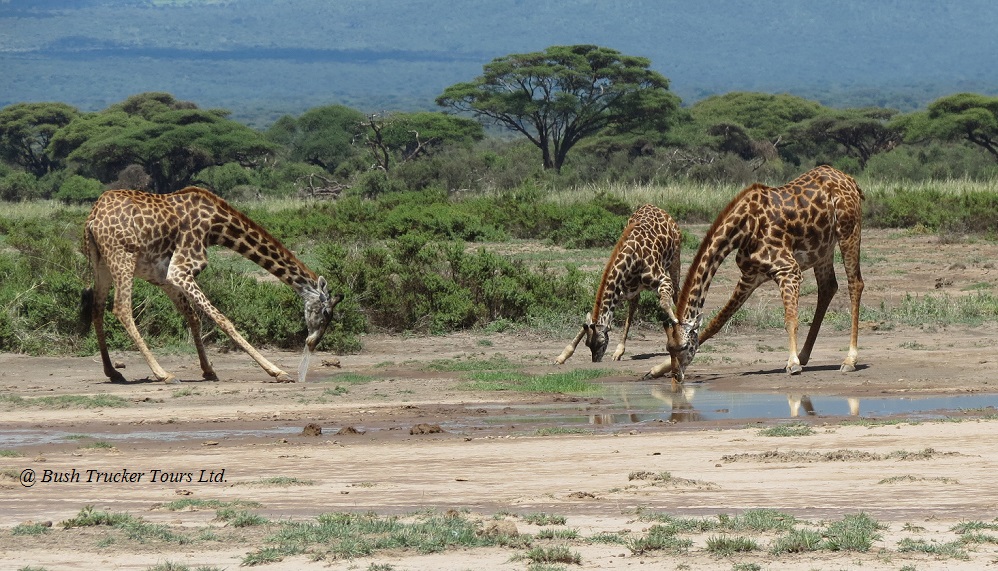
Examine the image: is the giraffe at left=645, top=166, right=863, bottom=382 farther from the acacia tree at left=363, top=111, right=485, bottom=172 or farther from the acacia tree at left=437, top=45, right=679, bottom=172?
the acacia tree at left=437, top=45, right=679, bottom=172

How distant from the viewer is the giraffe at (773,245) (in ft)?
47.7

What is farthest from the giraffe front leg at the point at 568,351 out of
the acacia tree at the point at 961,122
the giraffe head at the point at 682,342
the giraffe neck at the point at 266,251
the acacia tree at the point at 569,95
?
the acacia tree at the point at 961,122

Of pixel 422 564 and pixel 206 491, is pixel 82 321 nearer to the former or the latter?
pixel 206 491

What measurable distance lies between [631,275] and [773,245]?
188 centimetres

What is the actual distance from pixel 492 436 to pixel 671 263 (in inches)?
240

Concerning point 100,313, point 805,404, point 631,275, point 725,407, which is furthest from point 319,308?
point 805,404

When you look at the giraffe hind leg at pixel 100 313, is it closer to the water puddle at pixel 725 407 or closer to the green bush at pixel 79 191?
the water puddle at pixel 725 407

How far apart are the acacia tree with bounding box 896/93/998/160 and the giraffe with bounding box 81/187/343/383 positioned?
46928mm

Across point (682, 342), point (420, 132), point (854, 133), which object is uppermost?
point (682, 342)

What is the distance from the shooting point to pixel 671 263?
16875 millimetres

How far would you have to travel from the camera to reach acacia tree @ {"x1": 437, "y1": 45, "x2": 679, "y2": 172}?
62031 mm

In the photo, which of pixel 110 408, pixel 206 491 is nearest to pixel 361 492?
pixel 206 491

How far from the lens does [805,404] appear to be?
13016 millimetres

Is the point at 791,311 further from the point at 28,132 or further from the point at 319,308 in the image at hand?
the point at 28,132
